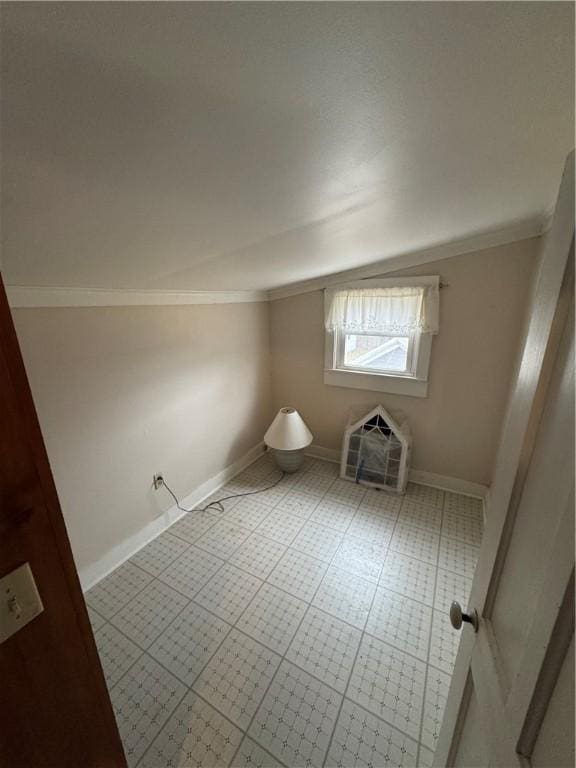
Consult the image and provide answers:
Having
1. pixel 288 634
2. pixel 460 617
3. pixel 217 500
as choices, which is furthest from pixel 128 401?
pixel 460 617

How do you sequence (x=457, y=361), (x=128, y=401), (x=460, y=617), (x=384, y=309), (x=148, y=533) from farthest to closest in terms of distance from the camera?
1. (x=384, y=309)
2. (x=457, y=361)
3. (x=148, y=533)
4. (x=128, y=401)
5. (x=460, y=617)

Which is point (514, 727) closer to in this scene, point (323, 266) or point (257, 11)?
point (257, 11)

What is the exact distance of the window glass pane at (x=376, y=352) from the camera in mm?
2473

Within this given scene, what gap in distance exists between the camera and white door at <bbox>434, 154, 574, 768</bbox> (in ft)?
1.26

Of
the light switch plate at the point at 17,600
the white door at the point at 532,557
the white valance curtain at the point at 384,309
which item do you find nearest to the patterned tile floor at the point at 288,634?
the white door at the point at 532,557

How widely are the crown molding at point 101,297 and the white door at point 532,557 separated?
173 cm

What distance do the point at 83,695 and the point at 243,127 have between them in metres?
1.18

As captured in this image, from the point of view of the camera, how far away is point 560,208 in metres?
0.54

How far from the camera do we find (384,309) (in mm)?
2346

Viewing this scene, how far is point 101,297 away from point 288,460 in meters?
1.85

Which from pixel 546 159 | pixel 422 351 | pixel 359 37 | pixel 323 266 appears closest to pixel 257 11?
pixel 359 37

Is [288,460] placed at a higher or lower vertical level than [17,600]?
lower

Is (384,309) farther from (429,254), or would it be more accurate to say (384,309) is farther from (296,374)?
(296,374)

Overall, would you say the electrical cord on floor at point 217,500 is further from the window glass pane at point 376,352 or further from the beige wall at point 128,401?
the window glass pane at point 376,352
